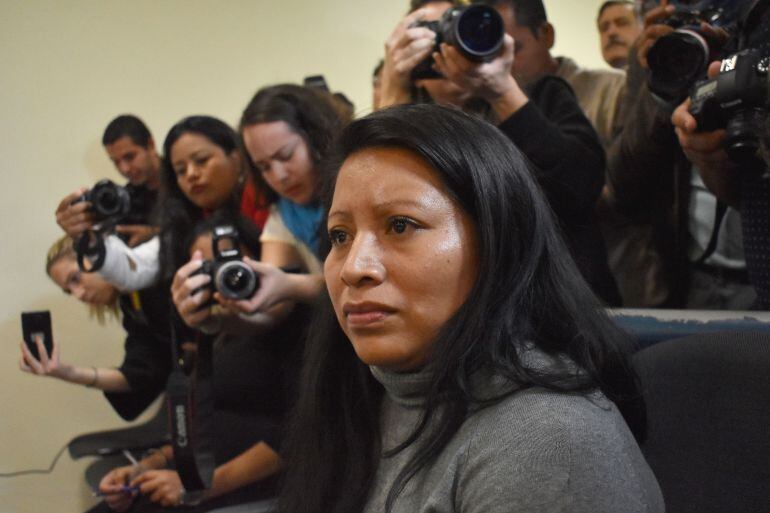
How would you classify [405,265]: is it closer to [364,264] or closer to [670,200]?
[364,264]

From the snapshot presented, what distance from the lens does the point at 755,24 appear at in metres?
1.00

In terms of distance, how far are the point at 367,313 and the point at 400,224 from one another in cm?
9

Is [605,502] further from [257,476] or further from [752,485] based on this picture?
[257,476]

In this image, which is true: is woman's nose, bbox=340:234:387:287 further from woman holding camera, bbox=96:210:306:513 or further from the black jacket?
woman holding camera, bbox=96:210:306:513

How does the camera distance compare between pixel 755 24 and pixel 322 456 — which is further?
pixel 755 24

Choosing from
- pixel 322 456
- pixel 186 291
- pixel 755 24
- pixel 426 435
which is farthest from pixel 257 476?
pixel 755 24

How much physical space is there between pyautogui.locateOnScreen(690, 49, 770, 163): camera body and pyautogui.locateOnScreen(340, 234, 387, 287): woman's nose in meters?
0.50

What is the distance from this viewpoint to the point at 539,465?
23.3 inches

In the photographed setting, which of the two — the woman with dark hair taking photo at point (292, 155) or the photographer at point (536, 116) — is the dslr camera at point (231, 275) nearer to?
the woman with dark hair taking photo at point (292, 155)

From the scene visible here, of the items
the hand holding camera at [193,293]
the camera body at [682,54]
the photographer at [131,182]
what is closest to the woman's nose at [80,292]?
the photographer at [131,182]

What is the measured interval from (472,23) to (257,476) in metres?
0.86

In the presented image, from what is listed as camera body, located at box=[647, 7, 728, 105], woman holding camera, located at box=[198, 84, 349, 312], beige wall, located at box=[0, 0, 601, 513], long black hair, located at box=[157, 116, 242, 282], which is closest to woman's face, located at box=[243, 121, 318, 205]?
woman holding camera, located at box=[198, 84, 349, 312]

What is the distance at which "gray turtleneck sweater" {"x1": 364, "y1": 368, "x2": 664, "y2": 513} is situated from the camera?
22.8 inches

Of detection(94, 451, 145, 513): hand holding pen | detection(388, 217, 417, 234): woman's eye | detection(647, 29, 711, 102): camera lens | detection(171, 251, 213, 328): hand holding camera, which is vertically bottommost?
detection(94, 451, 145, 513): hand holding pen
